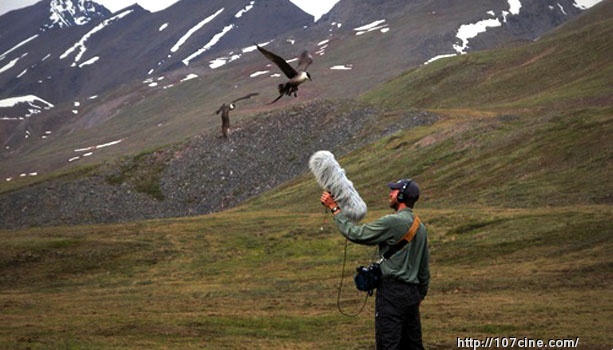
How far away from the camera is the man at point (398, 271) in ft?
47.8

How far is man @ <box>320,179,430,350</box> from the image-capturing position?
14578mm

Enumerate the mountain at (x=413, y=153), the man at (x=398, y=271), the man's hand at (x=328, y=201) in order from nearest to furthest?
the man's hand at (x=328, y=201), the man at (x=398, y=271), the mountain at (x=413, y=153)

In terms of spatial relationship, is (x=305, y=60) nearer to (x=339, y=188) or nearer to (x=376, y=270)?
(x=339, y=188)

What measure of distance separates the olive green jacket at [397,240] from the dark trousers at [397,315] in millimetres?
210

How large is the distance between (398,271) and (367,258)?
3563 cm

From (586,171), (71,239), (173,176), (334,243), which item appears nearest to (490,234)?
(334,243)

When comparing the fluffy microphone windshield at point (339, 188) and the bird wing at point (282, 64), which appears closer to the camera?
the fluffy microphone windshield at point (339, 188)

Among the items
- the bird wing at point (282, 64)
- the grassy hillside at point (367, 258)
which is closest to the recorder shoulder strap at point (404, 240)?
the grassy hillside at point (367, 258)

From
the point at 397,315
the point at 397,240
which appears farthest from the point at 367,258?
the point at 397,240

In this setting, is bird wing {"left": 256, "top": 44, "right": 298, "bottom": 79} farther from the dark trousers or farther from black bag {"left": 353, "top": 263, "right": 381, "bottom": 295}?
the dark trousers

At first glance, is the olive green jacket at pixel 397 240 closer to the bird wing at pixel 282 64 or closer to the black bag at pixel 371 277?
the black bag at pixel 371 277

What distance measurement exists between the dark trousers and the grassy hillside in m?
9.03

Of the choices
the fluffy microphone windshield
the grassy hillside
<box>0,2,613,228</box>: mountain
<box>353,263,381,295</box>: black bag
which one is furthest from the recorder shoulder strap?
<box>0,2,613,228</box>: mountain

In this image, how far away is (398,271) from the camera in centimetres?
1496
